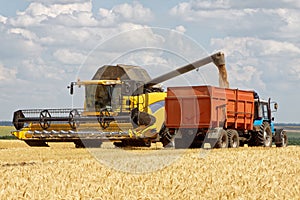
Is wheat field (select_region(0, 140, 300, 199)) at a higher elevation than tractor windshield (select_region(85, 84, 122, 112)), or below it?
below

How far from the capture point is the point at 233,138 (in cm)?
2295

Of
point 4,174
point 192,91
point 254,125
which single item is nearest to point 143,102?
point 192,91

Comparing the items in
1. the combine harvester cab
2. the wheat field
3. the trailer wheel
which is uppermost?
the combine harvester cab

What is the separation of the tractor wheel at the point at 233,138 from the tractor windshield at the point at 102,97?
4.09 metres

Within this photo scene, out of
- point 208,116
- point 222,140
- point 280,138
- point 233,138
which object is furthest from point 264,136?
point 208,116

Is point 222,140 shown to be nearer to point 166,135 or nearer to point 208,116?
point 208,116

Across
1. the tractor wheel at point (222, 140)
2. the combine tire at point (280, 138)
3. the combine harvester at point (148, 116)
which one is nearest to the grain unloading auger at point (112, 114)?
the combine harvester at point (148, 116)

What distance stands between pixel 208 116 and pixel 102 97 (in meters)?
4.67

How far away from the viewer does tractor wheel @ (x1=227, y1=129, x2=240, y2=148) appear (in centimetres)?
2255

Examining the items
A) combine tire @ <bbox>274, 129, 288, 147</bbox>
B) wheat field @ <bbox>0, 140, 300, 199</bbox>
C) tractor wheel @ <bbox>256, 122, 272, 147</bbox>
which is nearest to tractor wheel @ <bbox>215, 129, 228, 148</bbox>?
tractor wheel @ <bbox>256, 122, 272, 147</bbox>

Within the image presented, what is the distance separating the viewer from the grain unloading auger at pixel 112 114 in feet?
71.9

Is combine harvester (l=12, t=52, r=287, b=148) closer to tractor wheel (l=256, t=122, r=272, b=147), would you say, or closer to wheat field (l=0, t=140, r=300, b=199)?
tractor wheel (l=256, t=122, r=272, b=147)

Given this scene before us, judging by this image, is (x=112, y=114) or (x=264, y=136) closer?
(x=112, y=114)

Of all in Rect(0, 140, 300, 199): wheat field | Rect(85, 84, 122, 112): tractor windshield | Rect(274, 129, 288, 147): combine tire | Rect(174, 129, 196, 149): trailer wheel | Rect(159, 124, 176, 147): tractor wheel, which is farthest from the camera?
Rect(274, 129, 288, 147): combine tire
